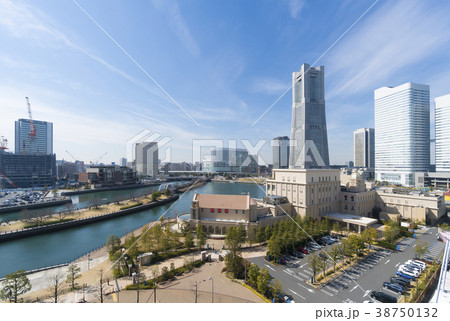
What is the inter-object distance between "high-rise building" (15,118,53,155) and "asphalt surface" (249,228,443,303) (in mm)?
42460

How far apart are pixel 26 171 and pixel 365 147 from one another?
80770mm

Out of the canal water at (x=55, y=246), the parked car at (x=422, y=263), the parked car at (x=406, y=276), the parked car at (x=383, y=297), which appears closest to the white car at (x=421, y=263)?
the parked car at (x=422, y=263)

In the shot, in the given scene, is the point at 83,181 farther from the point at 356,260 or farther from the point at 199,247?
the point at 356,260

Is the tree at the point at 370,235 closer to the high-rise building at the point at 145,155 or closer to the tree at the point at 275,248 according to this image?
the tree at the point at 275,248

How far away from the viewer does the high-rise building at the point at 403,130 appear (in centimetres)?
2870

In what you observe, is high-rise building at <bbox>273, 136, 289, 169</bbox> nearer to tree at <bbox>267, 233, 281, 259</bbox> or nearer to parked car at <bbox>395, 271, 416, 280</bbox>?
tree at <bbox>267, 233, 281, 259</bbox>

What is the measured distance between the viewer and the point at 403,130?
1171 inches

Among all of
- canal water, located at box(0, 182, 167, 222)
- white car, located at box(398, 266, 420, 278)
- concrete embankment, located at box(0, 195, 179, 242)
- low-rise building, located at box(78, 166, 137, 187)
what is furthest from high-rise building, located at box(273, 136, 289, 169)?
low-rise building, located at box(78, 166, 137, 187)

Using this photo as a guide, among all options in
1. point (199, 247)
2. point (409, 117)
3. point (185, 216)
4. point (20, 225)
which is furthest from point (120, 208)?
point (409, 117)

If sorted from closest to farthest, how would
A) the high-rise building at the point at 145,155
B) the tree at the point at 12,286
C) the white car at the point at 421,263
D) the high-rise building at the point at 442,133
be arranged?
the tree at the point at 12,286 → the white car at the point at 421,263 → the high-rise building at the point at 145,155 → the high-rise building at the point at 442,133

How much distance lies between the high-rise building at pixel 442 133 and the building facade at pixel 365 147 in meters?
35.0

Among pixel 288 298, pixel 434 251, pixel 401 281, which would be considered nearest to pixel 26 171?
pixel 288 298

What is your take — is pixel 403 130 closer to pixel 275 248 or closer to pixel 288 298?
pixel 275 248
